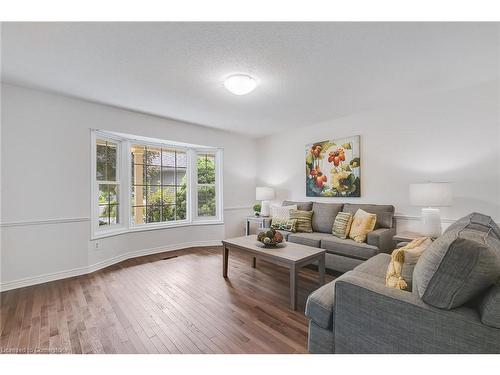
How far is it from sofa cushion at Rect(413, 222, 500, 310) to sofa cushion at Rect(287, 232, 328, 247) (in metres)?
2.04

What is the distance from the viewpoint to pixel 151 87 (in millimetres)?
2656

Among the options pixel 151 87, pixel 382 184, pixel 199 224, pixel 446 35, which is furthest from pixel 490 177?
pixel 199 224

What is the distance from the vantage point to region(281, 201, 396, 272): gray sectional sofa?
280 cm

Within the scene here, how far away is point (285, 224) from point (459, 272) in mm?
2738

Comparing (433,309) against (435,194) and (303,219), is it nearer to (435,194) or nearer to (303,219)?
(435,194)

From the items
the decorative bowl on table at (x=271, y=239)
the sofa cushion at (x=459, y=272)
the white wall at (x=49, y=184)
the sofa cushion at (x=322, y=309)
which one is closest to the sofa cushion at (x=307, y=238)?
the decorative bowl on table at (x=271, y=239)

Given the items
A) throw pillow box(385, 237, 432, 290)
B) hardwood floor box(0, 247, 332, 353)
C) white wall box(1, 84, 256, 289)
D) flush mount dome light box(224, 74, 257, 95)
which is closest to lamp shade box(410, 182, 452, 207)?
throw pillow box(385, 237, 432, 290)

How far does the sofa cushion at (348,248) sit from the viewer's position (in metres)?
2.73

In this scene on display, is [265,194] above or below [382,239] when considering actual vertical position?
above

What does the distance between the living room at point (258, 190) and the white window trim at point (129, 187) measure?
1.4 inches

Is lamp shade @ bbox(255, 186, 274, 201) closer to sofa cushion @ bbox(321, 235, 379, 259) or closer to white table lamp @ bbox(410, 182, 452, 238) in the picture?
sofa cushion @ bbox(321, 235, 379, 259)

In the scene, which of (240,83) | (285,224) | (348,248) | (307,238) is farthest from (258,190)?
(240,83)

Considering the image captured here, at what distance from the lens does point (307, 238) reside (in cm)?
324

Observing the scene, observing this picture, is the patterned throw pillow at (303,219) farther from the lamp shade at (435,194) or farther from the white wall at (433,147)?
the lamp shade at (435,194)
